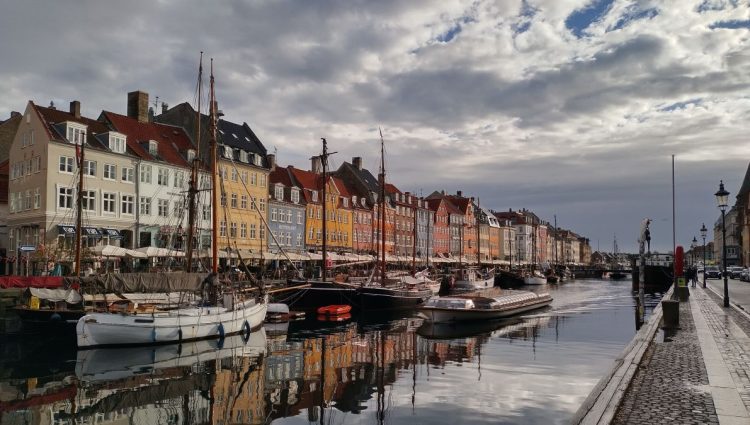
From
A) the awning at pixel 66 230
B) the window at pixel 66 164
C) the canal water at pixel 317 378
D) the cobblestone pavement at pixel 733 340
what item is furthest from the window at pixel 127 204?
the cobblestone pavement at pixel 733 340

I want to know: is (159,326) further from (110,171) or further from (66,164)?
(110,171)

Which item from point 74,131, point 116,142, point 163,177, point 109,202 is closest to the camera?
point 74,131

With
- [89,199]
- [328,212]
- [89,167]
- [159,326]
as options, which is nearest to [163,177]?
[89,167]

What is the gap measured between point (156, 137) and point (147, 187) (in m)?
7.56

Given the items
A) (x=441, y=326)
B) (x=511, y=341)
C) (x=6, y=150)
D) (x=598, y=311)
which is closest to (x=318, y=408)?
(x=511, y=341)

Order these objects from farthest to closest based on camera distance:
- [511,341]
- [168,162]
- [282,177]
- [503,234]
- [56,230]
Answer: [503,234]
[282,177]
[168,162]
[56,230]
[511,341]

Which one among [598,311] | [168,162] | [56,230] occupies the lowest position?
[598,311]

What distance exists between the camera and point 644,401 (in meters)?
Answer: 13.1

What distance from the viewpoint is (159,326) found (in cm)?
3186

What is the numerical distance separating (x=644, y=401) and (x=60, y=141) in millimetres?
54608

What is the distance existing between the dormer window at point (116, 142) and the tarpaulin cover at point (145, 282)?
24.4 m

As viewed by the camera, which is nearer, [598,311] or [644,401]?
[644,401]

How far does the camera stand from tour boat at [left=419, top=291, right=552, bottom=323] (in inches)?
1666

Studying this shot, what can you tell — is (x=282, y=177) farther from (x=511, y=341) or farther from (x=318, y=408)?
(x=318, y=408)
